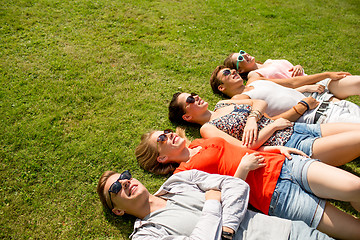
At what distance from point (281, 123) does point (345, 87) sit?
1877 millimetres

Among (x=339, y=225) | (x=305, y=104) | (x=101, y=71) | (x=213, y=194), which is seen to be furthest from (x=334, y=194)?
(x=101, y=71)

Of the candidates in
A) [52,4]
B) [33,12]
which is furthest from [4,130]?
[52,4]

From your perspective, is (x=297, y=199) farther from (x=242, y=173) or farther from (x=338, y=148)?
(x=338, y=148)

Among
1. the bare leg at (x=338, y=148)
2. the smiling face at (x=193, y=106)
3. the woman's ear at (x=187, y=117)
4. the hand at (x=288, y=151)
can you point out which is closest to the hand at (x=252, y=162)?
the hand at (x=288, y=151)

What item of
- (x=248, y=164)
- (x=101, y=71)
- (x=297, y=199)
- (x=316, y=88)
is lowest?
(x=101, y=71)

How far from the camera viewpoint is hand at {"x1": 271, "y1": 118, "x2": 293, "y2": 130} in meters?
4.49

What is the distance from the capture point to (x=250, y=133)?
4328 mm

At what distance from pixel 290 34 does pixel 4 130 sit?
865cm

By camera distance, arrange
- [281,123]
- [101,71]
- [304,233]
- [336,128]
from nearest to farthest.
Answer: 1. [304,233]
2. [336,128]
3. [281,123]
4. [101,71]

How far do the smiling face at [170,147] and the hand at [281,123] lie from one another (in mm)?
1668

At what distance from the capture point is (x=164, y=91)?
647 centimetres

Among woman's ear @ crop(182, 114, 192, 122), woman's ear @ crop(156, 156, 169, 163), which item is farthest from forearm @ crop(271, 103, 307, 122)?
woman's ear @ crop(156, 156, 169, 163)

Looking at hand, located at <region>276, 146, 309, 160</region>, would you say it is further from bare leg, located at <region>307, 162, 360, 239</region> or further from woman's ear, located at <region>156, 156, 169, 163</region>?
woman's ear, located at <region>156, 156, 169, 163</region>

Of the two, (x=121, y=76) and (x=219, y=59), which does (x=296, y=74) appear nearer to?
(x=219, y=59)
